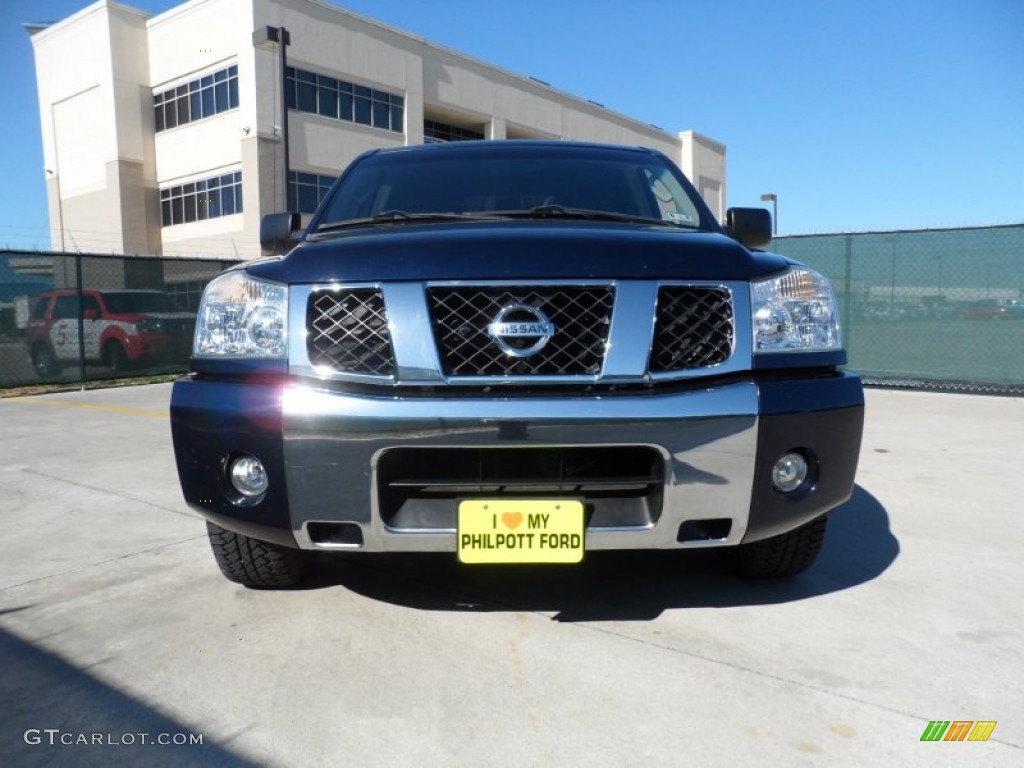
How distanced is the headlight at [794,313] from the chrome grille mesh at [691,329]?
11 cm

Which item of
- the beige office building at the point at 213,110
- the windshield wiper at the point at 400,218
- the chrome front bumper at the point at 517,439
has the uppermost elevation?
the beige office building at the point at 213,110

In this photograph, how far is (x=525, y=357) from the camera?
2191 millimetres

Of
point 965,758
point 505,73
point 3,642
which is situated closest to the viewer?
point 965,758

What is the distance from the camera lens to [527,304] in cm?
223

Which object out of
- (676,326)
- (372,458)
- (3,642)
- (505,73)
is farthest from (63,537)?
(505,73)

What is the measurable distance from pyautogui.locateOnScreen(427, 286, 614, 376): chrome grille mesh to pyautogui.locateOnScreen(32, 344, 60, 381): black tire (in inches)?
410

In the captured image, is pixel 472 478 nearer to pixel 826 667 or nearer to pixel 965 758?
pixel 826 667

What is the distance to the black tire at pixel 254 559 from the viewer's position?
2.69m

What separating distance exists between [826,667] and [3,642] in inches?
102

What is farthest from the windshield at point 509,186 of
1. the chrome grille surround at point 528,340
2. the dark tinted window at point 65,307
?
the dark tinted window at point 65,307

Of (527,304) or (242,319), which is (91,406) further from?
(527,304)

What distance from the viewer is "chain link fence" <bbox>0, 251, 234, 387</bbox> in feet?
34.1

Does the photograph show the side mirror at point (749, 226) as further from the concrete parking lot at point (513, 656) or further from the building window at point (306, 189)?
the building window at point (306, 189)

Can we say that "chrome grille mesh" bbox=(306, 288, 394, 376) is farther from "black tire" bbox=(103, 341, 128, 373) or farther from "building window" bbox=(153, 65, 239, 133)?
"building window" bbox=(153, 65, 239, 133)
